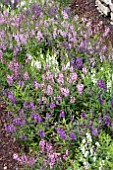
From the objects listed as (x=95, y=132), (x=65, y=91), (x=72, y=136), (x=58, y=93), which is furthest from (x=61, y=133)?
(x=58, y=93)

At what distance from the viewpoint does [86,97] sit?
4305 mm

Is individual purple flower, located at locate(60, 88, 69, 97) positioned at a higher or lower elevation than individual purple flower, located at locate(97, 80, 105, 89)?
lower

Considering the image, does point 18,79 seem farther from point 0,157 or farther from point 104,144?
point 104,144

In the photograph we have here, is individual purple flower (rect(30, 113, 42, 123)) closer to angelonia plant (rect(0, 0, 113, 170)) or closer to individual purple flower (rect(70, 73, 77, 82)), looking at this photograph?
angelonia plant (rect(0, 0, 113, 170))

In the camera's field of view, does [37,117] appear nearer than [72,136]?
No

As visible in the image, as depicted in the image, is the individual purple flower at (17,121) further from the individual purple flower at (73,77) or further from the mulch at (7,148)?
the individual purple flower at (73,77)

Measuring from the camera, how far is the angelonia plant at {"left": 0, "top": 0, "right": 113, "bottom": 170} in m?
3.79

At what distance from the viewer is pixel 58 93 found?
170 inches

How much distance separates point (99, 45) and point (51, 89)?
3.48ft

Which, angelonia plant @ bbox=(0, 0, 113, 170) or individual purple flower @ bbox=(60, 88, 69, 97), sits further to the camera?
individual purple flower @ bbox=(60, 88, 69, 97)

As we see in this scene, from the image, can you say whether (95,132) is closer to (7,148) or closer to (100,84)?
(100,84)

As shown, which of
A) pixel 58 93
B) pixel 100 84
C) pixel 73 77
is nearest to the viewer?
pixel 100 84

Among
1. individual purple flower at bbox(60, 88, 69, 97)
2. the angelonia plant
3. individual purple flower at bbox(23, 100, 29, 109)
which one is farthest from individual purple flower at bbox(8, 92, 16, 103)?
individual purple flower at bbox(60, 88, 69, 97)

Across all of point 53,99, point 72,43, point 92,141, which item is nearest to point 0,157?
point 53,99
